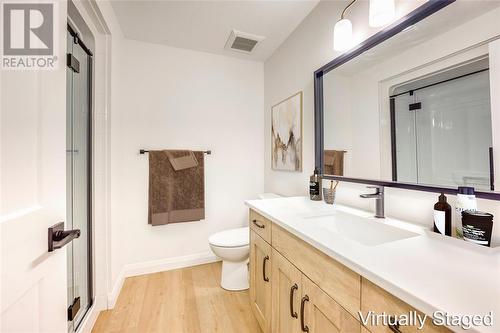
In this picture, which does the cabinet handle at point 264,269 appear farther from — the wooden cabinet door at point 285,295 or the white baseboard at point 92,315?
the white baseboard at point 92,315

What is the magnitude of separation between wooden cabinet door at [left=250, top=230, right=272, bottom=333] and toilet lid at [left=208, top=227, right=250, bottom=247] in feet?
1.01

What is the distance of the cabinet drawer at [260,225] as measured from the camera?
124 cm

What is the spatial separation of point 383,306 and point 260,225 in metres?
0.83

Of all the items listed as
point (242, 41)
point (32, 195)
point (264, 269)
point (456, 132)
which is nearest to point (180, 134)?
point (242, 41)

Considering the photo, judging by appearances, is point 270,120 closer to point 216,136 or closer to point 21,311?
point 216,136

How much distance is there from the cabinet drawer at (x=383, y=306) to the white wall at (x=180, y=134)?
181 cm

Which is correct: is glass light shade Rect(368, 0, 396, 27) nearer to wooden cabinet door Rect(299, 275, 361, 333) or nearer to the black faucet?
the black faucet

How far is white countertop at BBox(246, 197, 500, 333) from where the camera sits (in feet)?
1.45

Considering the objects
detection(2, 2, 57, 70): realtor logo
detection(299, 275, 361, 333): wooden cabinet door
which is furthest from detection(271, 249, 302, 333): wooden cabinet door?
detection(2, 2, 57, 70): realtor logo

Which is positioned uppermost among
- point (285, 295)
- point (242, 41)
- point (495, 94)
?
point (242, 41)

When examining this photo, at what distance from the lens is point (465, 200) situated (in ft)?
2.48

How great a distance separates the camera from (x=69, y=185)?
1.29m

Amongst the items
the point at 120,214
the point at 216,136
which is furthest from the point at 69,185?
the point at 216,136

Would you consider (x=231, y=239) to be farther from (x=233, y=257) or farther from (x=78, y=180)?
(x=78, y=180)
